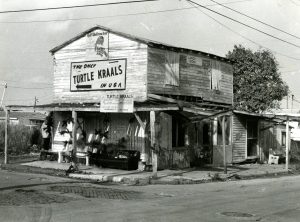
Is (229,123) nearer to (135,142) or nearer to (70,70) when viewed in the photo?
(135,142)

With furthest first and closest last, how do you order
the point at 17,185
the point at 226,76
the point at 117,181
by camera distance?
1. the point at 226,76
2. the point at 117,181
3. the point at 17,185

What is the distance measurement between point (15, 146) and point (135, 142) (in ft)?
40.2

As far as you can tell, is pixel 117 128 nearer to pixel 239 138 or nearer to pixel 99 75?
pixel 99 75

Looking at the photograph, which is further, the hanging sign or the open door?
the open door

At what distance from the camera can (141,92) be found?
75.2ft

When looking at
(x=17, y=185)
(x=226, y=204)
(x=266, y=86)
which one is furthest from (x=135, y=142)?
(x=266, y=86)

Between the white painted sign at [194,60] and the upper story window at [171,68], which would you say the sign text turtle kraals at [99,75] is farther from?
the white painted sign at [194,60]

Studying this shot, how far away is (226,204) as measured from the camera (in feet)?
39.3

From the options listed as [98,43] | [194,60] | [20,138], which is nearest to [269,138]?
[194,60]

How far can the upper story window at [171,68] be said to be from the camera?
944 inches

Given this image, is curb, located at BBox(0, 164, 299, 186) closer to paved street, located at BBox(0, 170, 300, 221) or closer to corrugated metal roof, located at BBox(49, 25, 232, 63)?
paved street, located at BBox(0, 170, 300, 221)

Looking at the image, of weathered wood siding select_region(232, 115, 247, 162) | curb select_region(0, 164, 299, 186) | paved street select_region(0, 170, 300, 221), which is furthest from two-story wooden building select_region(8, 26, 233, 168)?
paved street select_region(0, 170, 300, 221)

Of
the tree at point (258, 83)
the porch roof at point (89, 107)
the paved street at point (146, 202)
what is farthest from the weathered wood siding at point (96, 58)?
the tree at point (258, 83)

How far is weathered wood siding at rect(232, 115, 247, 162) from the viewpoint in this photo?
87.6 ft
